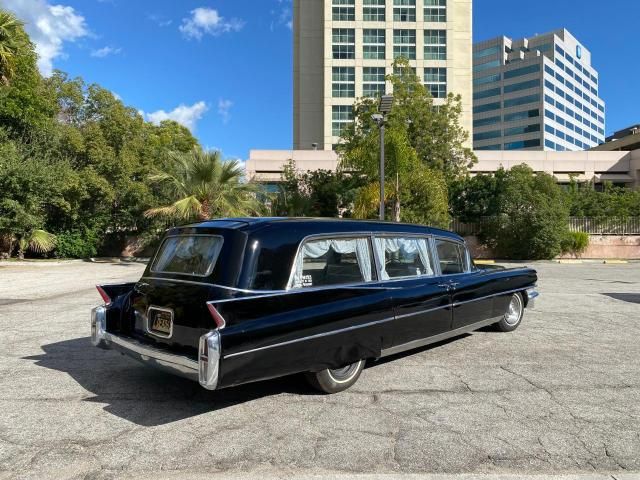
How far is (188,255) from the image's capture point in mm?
4660

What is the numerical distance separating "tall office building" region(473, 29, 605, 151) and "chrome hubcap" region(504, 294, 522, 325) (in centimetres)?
10504

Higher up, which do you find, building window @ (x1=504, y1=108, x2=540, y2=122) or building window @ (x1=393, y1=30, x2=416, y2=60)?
building window @ (x1=504, y1=108, x2=540, y2=122)

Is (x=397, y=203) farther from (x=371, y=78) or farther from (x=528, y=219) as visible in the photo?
(x=371, y=78)

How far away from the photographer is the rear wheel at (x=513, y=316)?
7.35m

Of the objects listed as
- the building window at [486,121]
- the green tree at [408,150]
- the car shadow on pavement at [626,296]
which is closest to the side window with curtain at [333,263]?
the car shadow on pavement at [626,296]

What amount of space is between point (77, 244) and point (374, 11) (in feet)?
153

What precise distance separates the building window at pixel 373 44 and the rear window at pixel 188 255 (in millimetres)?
58144

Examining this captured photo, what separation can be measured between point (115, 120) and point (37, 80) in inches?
161

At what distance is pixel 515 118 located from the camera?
108m

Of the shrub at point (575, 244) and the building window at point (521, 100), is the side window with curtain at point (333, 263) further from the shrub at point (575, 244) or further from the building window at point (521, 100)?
the building window at point (521, 100)

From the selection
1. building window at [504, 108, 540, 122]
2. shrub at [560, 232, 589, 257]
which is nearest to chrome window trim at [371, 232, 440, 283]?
shrub at [560, 232, 589, 257]

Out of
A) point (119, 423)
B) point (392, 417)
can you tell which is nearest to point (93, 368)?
point (119, 423)

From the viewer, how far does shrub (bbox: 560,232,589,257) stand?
92.3 ft

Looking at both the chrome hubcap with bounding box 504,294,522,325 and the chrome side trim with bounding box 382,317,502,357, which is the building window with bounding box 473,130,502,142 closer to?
the chrome hubcap with bounding box 504,294,522,325
